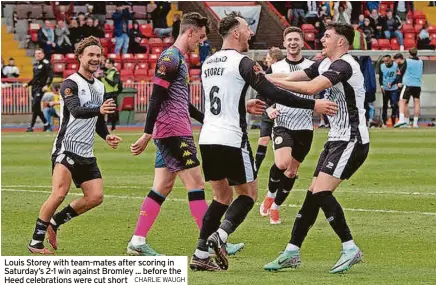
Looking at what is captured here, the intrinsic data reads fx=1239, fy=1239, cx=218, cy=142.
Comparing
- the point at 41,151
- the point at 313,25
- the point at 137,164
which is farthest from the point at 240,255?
the point at 313,25

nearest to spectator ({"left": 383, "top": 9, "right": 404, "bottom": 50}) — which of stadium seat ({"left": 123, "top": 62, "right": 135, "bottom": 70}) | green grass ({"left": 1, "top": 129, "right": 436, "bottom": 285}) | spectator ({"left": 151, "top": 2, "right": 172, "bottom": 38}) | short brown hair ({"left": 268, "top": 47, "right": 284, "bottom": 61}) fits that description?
spectator ({"left": 151, "top": 2, "right": 172, "bottom": 38})

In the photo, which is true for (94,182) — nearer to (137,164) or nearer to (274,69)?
(274,69)

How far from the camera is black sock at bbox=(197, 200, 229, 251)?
10.2m

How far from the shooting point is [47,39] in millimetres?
40000

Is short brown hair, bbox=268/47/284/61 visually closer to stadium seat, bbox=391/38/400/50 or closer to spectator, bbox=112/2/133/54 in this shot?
spectator, bbox=112/2/133/54

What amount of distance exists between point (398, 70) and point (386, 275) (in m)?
24.3

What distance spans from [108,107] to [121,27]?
30.1m

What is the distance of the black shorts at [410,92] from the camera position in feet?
105

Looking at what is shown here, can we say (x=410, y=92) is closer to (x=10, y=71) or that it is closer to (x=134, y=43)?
(x=134, y=43)

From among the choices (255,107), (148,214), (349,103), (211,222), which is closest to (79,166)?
(148,214)

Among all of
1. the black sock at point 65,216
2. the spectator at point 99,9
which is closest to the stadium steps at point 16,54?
the spectator at point 99,9

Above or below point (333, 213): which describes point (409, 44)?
below

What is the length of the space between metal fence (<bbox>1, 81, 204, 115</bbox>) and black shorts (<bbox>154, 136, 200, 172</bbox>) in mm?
24975

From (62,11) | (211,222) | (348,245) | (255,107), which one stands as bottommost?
(62,11)
